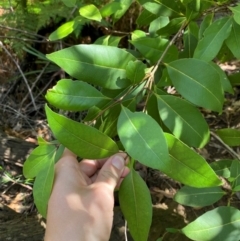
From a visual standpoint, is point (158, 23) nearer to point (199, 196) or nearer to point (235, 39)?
point (235, 39)

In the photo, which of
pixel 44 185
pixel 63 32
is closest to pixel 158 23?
pixel 63 32

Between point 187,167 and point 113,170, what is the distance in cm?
22

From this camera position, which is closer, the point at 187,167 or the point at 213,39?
the point at 187,167

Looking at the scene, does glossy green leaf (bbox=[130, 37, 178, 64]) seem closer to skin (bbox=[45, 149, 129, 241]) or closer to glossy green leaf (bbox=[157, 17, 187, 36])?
glossy green leaf (bbox=[157, 17, 187, 36])

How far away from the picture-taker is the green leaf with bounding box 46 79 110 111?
1009 mm

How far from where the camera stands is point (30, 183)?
2154 mm

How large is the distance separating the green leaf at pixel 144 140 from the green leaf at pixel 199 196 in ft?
1.71

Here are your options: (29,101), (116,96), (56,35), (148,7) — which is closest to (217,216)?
(116,96)

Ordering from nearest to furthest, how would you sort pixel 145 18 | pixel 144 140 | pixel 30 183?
pixel 144 140 → pixel 145 18 → pixel 30 183

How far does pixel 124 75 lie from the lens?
1075mm

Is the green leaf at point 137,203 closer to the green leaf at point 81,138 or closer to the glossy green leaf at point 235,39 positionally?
the green leaf at point 81,138

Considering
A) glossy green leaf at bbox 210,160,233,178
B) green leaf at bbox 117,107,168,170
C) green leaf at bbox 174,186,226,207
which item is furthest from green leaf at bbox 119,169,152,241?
glossy green leaf at bbox 210,160,233,178

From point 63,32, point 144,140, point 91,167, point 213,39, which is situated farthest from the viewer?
point 63,32

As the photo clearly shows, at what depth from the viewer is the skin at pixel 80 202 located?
3.41ft
